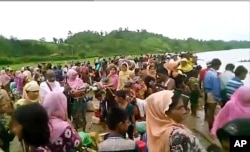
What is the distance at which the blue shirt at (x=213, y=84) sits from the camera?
8.02 m

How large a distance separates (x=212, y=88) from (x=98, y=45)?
2916 inches

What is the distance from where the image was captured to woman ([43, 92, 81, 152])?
3668 millimetres

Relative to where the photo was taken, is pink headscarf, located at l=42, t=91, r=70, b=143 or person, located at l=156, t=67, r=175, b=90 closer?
pink headscarf, located at l=42, t=91, r=70, b=143

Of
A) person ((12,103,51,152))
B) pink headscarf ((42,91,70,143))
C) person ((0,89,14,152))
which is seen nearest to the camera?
person ((12,103,51,152))

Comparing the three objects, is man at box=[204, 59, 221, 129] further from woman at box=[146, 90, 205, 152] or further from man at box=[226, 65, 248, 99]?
woman at box=[146, 90, 205, 152]

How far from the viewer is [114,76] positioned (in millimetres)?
11023

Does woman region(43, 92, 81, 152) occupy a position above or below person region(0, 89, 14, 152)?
above

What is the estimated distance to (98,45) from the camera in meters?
81.7

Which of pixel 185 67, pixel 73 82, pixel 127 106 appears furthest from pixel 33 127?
pixel 185 67

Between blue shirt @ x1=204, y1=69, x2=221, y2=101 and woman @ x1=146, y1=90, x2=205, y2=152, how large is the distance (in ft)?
15.4

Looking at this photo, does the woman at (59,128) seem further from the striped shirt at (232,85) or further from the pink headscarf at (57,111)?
the striped shirt at (232,85)

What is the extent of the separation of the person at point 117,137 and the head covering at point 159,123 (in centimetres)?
22

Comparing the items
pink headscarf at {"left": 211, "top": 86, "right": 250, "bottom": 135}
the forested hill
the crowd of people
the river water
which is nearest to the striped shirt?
the crowd of people

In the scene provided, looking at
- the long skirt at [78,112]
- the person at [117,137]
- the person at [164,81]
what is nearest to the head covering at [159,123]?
the person at [117,137]
